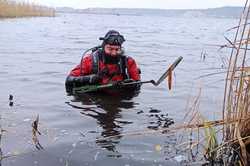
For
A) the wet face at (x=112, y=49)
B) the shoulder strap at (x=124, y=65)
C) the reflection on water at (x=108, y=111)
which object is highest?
the wet face at (x=112, y=49)

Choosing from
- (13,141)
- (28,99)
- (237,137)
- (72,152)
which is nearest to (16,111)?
(28,99)

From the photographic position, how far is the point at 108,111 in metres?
7.33

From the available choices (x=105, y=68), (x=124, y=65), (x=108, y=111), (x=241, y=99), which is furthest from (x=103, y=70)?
(x=241, y=99)

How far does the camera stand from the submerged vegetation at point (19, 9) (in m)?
35.9

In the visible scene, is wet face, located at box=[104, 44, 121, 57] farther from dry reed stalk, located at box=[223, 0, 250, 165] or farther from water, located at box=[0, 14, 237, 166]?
dry reed stalk, located at box=[223, 0, 250, 165]

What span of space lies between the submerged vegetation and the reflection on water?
1121 inches

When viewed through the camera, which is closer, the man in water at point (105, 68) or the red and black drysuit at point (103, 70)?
the man in water at point (105, 68)

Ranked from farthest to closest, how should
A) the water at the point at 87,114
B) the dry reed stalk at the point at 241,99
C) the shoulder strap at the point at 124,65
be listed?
the shoulder strap at the point at 124,65
the water at the point at 87,114
the dry reed stalk at the point at 241,99

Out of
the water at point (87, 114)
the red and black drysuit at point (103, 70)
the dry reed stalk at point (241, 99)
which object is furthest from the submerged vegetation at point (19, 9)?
the dry reed stalk at point (241, 99)

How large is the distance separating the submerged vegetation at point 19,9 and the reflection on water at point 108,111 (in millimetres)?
28484

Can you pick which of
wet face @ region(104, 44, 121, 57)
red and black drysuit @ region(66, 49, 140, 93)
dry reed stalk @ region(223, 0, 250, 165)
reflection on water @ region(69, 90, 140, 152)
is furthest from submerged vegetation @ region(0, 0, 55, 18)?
dry reed stalk @ region(223, 0, 250, 165)

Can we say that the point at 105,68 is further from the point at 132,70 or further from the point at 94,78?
the point at 132,70

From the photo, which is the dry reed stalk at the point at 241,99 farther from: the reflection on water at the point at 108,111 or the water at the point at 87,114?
the reflection on water at the point at 108,111

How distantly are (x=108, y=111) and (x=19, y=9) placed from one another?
34133 millimetres
